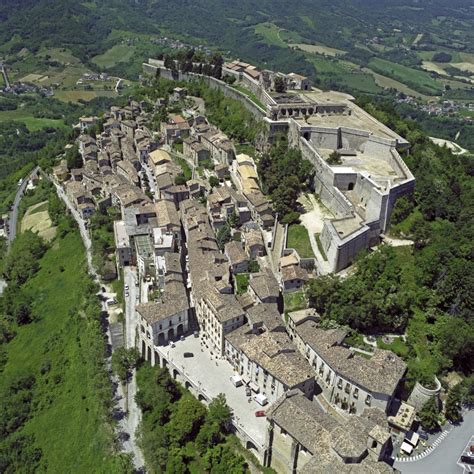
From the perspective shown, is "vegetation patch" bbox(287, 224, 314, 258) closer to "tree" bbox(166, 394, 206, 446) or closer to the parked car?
"tree" bbox(166, 394, 206, 446)

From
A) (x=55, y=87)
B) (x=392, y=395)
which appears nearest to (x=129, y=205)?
(x=392, y=395)

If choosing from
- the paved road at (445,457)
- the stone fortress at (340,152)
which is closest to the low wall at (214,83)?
the stone fortress at (340,152)

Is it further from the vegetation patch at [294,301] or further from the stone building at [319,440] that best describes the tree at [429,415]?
the vegetation patch at [294,301]

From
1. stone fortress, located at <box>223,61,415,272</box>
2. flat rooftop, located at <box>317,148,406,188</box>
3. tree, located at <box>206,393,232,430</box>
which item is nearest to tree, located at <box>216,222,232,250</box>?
stone fortress, located at <box>223,61,415,272</box>

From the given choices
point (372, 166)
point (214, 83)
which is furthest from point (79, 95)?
point (372, 166)

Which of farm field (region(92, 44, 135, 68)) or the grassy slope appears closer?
the grassy slope
